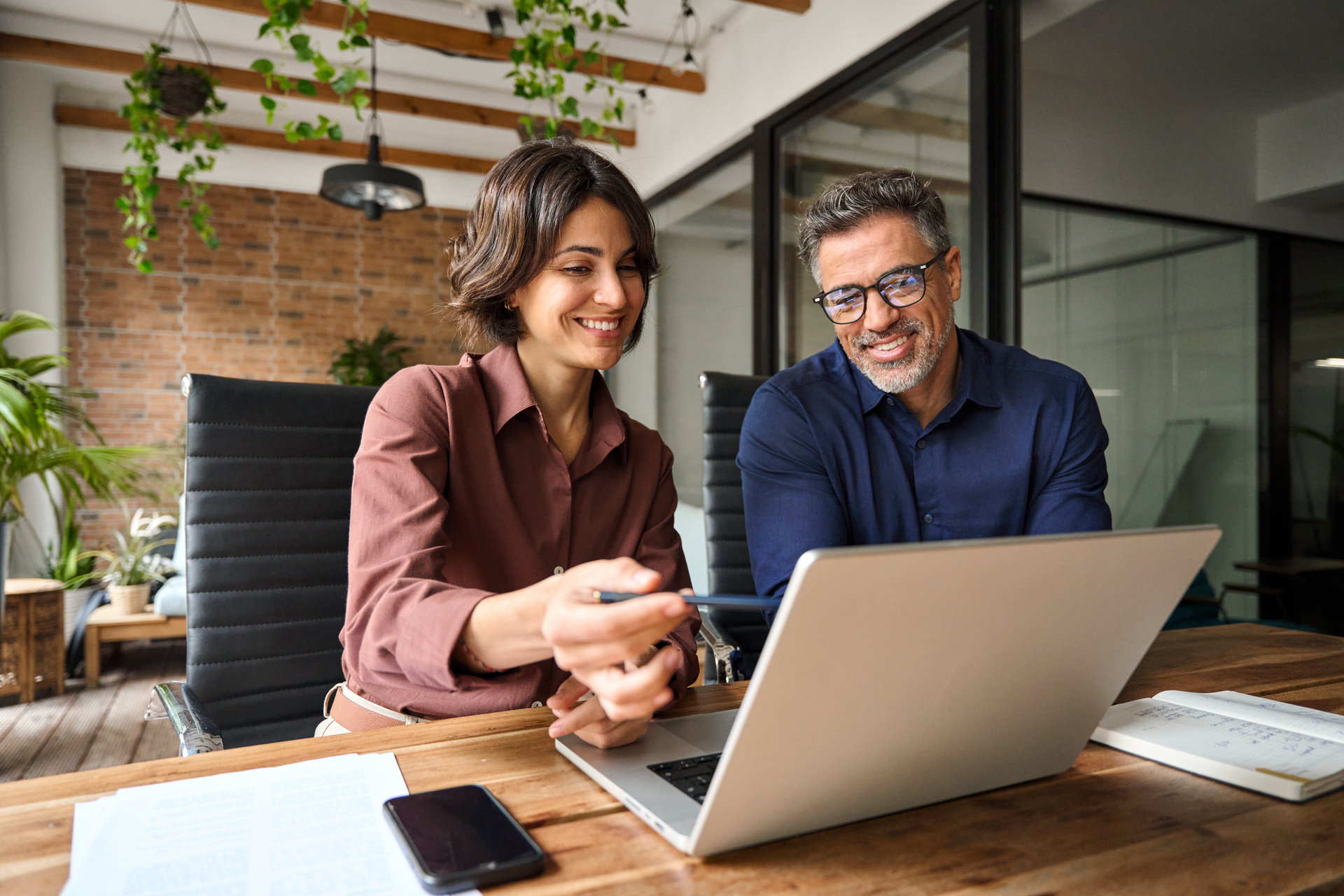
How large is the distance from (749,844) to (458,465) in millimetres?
680

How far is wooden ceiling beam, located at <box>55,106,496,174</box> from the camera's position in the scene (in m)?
5.44

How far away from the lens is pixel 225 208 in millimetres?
6113

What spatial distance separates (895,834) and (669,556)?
67 centimetres

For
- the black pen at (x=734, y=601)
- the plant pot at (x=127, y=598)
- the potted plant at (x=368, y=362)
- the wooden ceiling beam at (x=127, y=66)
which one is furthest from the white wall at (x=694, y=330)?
the black pen at (x=734, y=601)

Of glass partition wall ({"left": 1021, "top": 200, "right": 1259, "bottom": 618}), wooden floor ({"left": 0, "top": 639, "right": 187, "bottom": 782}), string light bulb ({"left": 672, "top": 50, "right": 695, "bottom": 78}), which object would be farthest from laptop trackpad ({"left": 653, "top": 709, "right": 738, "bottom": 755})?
string light bulb ({"left": 672, "top": 50, "right": 695, "bottom": 78})

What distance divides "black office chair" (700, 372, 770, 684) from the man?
0.45 meters

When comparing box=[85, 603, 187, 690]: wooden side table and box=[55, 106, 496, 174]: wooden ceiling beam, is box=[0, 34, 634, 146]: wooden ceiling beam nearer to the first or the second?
box=[55, 106, 496, 174]: wooden ceiling beam

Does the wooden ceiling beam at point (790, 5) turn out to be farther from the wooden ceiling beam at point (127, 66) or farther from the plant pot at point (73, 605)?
the plant pot at point (73, 605)

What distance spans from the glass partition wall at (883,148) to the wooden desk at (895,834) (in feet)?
6.52

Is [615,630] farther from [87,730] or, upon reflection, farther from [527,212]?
[87,730]

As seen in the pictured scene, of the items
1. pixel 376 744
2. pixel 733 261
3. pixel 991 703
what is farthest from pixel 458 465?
pixel 733 261

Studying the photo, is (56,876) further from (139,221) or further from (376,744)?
(139,221)

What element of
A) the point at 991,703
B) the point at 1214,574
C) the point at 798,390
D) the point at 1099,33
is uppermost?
the point at 1099,33

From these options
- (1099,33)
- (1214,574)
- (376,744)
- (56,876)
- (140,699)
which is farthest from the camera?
(140,699)
